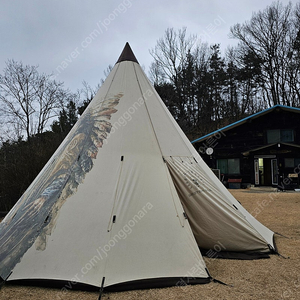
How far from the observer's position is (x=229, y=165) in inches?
687

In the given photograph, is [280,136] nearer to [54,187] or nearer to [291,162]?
[291,162]

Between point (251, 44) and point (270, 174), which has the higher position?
point (251, 44)

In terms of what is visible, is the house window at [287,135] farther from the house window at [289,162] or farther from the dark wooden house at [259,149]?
the house window at [289,162]

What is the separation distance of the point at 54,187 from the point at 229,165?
15.1 metres

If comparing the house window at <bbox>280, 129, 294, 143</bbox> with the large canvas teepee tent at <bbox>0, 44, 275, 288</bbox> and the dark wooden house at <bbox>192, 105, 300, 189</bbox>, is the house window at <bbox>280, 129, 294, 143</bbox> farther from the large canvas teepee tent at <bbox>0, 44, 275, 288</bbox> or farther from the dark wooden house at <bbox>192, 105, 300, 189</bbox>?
the large canvas teepee tent at <bbox>0, 44, 275, 288</bbox>

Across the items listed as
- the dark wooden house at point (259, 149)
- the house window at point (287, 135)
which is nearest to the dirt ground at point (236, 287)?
the dark wooden house at point (259, 149)

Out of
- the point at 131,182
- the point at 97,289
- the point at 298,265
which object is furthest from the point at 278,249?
the point at 97,289

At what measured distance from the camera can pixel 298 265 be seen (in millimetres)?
3797

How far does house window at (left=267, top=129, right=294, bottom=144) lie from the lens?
53.2 feet

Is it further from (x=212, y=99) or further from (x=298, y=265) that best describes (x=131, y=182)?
(x=212, y=99)

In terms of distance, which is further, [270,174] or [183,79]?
[183,79]

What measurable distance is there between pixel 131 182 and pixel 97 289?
148cm

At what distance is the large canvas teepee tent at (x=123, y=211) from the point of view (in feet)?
10.5

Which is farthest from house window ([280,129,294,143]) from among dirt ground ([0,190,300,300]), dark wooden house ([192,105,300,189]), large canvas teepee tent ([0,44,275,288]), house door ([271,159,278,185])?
large canvas teepee tent ([0,44,275,288])
